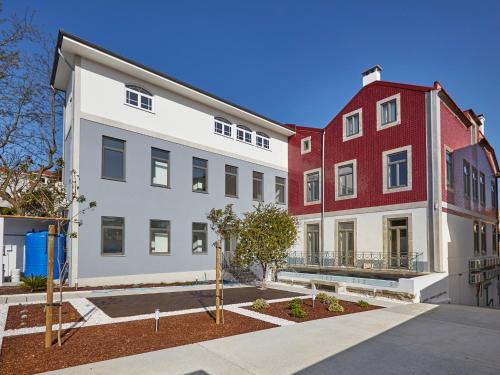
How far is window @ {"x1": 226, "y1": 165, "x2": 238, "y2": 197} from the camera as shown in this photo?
68.4 ft

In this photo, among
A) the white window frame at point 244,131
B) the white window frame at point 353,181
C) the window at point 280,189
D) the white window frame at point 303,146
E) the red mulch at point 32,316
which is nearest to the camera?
the red mulch at point 32,316

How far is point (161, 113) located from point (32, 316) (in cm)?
1144

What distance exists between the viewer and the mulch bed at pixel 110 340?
550 cm

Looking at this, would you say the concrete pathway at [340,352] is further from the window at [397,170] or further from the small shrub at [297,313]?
the window at [397,170]

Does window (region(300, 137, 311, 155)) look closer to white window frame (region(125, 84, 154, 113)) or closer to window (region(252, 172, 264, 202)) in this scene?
window (region(252, 172, 264, 202))

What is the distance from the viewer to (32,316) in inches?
340

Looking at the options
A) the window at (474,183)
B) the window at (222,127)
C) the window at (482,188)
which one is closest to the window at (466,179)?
the window at (474,183)

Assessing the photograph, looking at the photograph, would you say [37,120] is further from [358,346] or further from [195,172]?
[358,346]

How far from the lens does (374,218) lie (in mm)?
18609

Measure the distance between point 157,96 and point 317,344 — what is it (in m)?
14.6

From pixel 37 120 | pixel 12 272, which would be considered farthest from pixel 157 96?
pixel 12 272

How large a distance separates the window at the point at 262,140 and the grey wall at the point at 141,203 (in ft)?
11.1

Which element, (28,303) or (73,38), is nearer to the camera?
(28,303)

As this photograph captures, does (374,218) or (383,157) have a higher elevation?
(383,157)
